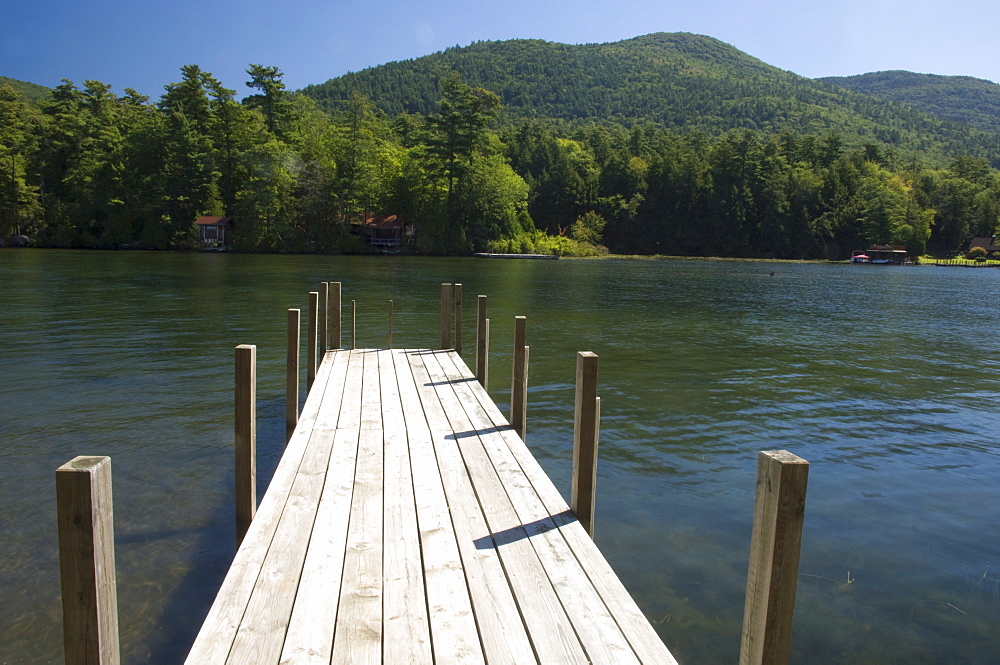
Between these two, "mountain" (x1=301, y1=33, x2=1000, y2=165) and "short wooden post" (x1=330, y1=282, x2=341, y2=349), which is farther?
"mountain" (x1=301, y1=33, x2=1000, y2=165)

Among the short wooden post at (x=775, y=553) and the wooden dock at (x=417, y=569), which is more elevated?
the short wooden post at (x=775, y=553)

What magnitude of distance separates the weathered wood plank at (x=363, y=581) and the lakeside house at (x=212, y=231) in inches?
2757

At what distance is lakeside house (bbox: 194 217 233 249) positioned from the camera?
6894 centimetres

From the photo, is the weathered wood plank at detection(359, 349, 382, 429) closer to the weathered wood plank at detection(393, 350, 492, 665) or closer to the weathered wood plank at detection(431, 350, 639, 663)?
the weathered wood plank at detection(393, 350, 492, 665)

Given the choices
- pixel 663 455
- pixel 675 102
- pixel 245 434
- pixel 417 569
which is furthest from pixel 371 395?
pixel 675 102

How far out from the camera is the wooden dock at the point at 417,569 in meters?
3.01

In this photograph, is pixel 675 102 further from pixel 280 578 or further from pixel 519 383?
pixel 280 578

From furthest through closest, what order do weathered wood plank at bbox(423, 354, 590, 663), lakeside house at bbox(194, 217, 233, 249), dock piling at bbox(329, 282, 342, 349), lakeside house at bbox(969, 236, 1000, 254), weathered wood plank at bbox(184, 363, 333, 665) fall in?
lakeside house at bbox(969, 236, 1000, 254)
lakeside house at bbox(194, 217, 233, 249)
dock piling at bbox(329, 282, 342, 349)
weathered wood plank at bbox(423, 354, 590, 663)
weathered wood plank at bbox(184, 363, 333, 665)

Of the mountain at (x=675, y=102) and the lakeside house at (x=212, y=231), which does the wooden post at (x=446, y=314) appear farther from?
the mountain at (x=675, y=102)

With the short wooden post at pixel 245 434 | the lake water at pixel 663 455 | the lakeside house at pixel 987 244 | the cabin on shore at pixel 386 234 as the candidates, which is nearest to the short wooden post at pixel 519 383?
the lake water at pixel 663 455

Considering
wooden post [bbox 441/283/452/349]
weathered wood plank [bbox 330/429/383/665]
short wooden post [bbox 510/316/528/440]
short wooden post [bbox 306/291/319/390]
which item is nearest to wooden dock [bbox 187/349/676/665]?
weathered wood plank [bbox 330/429/383/665]

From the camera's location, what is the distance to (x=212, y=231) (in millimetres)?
69438

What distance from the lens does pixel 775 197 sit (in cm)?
9475

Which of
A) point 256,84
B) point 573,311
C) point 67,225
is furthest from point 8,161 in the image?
point 573,311
